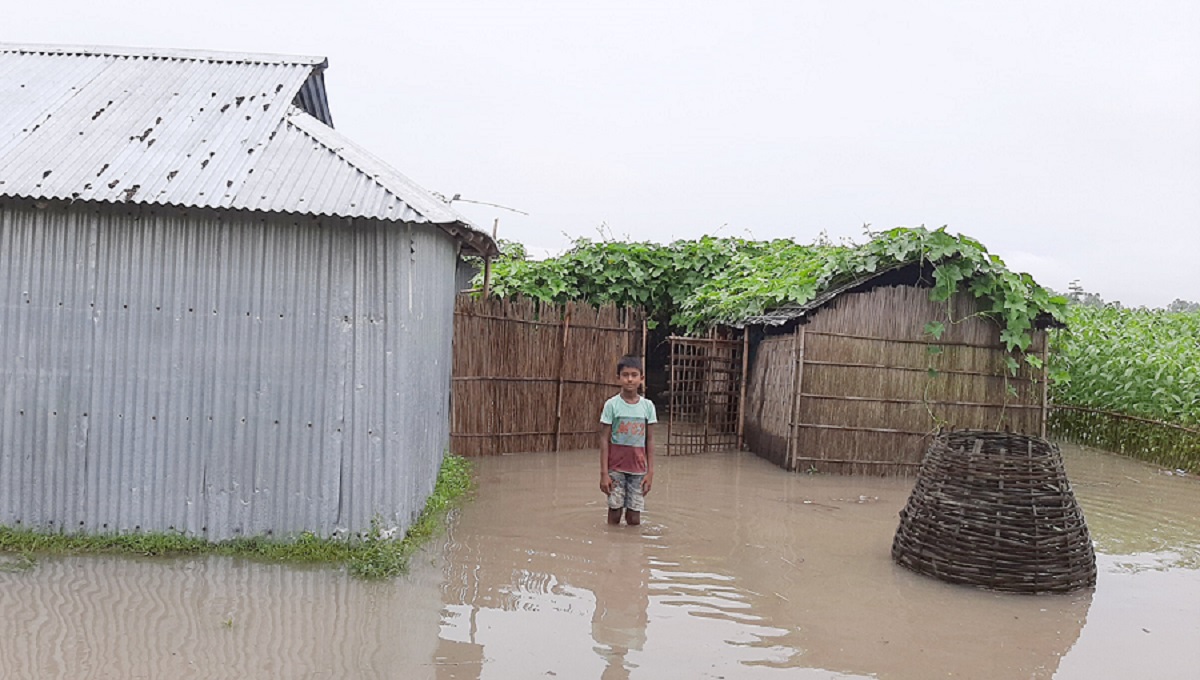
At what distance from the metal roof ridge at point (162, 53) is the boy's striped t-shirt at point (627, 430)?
14.3ft

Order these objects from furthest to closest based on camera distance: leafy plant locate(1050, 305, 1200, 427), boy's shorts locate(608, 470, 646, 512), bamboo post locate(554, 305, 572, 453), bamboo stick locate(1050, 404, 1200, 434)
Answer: leafy plant locate(1050, 305, 1200, 427)
bamboo stick locate(1050, 404, 1200, 434)
bamboo post locate(554, 305, 572, 453)
boy's shorts locate(608, 470, 646, 512)

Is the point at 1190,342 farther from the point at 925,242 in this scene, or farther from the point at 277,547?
the point at 277,547

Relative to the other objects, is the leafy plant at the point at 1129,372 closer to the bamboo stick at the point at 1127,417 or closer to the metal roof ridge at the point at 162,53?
the bamboo stick at the point at 1127,417

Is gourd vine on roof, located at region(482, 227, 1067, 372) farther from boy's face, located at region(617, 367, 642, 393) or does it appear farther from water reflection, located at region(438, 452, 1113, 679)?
boy's face, located at region(617, 367, 642, 393)

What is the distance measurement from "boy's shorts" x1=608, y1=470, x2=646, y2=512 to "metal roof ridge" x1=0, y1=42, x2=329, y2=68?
4774mm

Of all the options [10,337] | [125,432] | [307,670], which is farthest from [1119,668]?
[10,337]

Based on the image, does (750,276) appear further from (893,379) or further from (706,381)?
(893,379)

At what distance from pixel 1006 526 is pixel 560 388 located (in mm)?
6783

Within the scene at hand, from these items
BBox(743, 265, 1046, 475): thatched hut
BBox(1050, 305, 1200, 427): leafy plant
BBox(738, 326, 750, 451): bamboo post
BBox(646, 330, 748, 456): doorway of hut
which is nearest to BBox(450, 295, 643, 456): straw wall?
BBox(646, 330, 748, 456): doorway of hut

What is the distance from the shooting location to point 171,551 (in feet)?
21.0

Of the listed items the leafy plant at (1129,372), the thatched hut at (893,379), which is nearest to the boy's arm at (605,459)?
the thatched hut at (893,379)

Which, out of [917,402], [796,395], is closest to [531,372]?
[796,395]

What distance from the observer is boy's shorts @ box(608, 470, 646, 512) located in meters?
7.95

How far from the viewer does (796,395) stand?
11.3 metres
